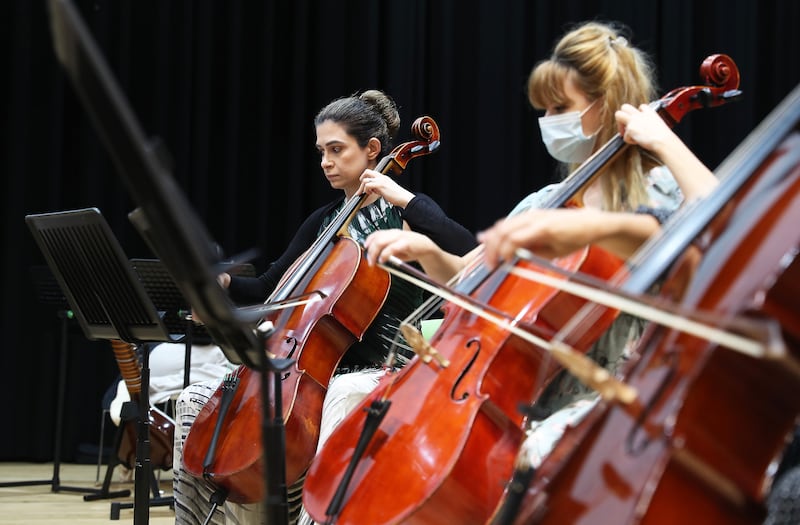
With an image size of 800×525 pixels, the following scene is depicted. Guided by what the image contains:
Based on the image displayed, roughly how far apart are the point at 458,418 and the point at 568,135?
59 cm

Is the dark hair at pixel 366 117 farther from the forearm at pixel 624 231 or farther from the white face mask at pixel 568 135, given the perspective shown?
the forearm at pixel 624 231

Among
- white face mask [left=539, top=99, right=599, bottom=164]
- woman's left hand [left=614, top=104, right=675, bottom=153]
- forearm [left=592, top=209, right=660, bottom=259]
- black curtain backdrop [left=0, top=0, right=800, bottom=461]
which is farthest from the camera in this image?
black curtain backdrop [left=0, top=0, right=800, bottom=461]

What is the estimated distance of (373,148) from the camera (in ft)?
7.93

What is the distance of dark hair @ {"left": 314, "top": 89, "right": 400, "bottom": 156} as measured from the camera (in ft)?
7.82

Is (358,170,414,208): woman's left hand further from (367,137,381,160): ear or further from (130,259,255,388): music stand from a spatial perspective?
(130,259,255,388): music stand

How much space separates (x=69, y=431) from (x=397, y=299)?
248 centimetres

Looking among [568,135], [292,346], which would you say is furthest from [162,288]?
[568,135]

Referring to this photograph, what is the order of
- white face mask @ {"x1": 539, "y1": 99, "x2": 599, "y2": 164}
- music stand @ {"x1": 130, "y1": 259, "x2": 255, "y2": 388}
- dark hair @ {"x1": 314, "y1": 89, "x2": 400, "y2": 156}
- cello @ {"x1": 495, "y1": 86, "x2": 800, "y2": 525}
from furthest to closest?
1. music stand @ {"x1": 130, "y1": 259, "x2": 255, "y2": 388}
2. dark hair @ {"x1": 314, "y1": 89, "x2": 400, "y2": 156}
3. white face mask @ {"x1": 539, "y1": 99, "x2": 599, "y2": 164}
4. cello @ {"x1": 495, "y1": 86, "x2": 800, "y2": 525}

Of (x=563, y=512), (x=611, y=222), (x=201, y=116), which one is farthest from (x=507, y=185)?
(x=563, y=512)

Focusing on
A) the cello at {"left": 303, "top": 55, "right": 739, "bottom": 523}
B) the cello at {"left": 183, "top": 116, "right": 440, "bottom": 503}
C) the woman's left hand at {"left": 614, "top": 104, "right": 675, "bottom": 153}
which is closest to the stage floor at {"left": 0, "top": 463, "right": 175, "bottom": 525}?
the cello at {"left": 183, "top": 116, "right": 440, "bottom": 503}

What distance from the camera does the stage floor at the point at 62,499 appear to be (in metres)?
2.85

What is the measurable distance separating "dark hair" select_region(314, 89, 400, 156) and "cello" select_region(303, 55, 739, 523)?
1.00m

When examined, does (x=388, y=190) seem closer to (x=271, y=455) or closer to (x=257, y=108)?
(x=271, y=455)

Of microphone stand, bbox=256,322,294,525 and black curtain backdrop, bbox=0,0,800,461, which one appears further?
black curtain backdrop, bbox=0,0,800,461
